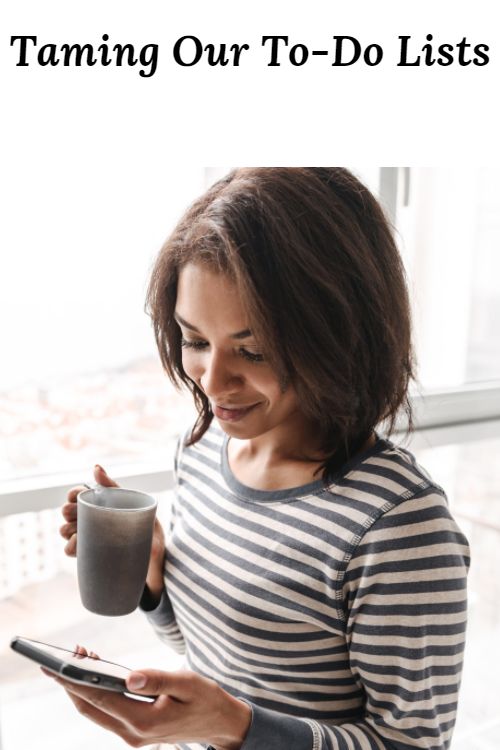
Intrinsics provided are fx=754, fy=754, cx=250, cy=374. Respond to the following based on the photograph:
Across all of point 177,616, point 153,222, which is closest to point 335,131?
point 153,222

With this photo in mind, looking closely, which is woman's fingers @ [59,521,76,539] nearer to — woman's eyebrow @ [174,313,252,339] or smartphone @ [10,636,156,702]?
smartphone @ [10,636,156,702]

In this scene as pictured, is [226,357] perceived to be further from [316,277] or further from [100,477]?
[100,477]

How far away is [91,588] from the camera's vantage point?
3.13 ft

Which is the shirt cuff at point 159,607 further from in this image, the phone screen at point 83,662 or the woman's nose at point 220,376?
the woman's nose at point 220,376

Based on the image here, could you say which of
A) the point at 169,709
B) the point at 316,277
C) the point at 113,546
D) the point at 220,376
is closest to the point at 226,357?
the point at 220,376

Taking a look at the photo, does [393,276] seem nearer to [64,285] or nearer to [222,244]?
[222,244]

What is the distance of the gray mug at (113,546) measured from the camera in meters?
0.91

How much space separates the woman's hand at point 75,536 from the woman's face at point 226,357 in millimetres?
226

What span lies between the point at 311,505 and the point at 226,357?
0.70 ft

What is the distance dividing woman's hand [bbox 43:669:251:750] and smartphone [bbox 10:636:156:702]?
0.02 metres

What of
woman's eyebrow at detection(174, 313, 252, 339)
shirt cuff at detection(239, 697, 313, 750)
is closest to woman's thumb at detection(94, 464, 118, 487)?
woman's eyebrow at detection(174, 313, 252, 339)

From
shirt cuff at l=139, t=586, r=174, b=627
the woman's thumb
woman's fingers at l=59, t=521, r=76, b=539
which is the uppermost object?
the woman's thumb

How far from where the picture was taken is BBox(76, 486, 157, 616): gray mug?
2.97ft

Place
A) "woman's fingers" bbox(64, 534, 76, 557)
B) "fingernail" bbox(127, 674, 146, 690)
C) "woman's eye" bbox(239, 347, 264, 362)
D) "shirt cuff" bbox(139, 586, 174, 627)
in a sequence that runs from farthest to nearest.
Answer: "shirt cuff" bbox(139, 586, 174, 627) < "woman's fingers" bbox(64, 534, 76, 557) < "woman's eye" bbox(239, 347, 264, 362) < "fingernail" bbox(127, 674, 146, 690)
